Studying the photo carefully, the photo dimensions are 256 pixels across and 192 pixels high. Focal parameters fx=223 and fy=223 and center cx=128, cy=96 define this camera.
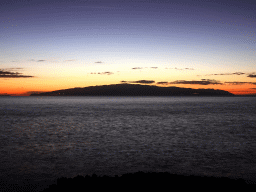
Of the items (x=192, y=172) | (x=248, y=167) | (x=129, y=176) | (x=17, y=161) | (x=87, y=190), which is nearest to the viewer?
(x=87, y=190)

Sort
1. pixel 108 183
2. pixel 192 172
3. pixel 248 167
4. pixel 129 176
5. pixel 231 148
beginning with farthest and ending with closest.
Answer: pixel 231 148, pixel 248 167, pixel 192 172, pixel 129 176, pixel 108 183

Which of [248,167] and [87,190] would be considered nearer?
[87,190]

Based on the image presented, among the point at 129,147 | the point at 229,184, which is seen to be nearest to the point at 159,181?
the point at 229,184

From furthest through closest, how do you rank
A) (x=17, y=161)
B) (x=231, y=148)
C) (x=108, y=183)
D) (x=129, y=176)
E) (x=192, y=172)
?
(x=231, y=148), (x=17, y=161), (x=192, y=172), (x=129, y=176), (x=108, y=183)

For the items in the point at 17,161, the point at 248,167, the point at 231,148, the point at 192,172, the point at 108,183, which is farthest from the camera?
the point at 231,148

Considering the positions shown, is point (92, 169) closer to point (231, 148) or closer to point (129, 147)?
point (129, 147)

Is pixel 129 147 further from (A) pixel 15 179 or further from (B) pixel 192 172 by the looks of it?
(A) pixel 15 179

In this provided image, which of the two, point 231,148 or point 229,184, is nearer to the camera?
point 229,184

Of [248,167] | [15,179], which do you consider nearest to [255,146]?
[248,167]

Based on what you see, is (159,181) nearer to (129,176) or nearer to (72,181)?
(129,176)
